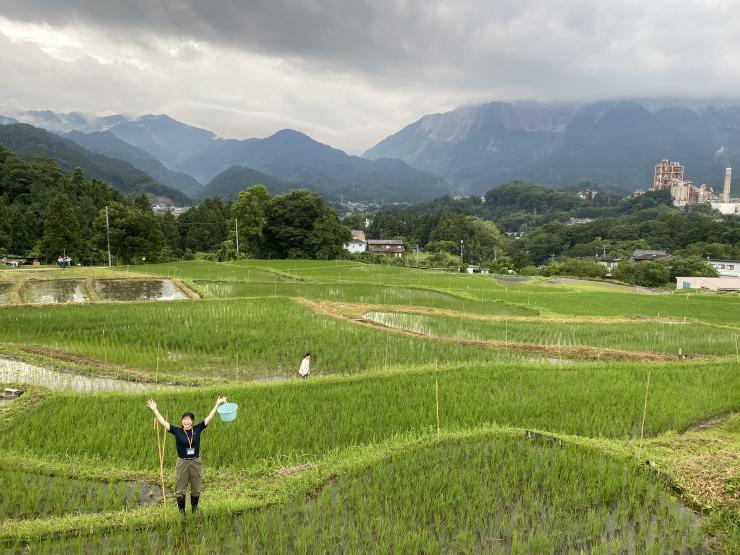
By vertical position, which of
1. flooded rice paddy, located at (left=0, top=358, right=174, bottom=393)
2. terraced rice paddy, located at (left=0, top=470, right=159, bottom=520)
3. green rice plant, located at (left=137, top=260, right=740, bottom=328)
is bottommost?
green rice plant, located at (left=137, top=260, right=740, bottom=328)

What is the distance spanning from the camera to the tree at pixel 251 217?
4862 centimetres

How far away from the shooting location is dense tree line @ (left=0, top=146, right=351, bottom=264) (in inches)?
1672

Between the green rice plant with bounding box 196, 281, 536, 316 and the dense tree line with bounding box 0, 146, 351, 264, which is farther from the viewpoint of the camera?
the dense tree line with bounding box 0, 146, 351, 264

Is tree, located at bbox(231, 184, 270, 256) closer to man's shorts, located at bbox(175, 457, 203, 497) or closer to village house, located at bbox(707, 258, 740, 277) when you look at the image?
man's shorts, located at bbox(175, 457, 203, 497)

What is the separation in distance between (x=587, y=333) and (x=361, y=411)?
12127 mm

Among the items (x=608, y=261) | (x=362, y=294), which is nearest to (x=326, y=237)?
(x=362, y=294)

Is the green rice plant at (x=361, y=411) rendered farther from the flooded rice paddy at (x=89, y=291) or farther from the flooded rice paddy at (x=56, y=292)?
the flooded rice paddy at (x=56, y=292)

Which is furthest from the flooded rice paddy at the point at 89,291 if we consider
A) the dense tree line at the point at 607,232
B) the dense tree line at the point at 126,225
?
the dense tree line at the point at 607,232

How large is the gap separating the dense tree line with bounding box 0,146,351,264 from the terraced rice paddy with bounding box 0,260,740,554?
31.2 meters

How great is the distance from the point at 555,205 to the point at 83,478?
163090 mm

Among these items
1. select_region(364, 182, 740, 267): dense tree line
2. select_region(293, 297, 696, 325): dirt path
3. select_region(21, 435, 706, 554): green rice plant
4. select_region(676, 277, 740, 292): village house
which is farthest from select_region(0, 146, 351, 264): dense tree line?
select_region(21, 435, 706, 554): green rice plant

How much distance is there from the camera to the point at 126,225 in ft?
141

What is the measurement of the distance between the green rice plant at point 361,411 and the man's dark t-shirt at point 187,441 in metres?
1.56

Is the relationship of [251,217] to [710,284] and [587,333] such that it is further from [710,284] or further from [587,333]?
[710,284]
